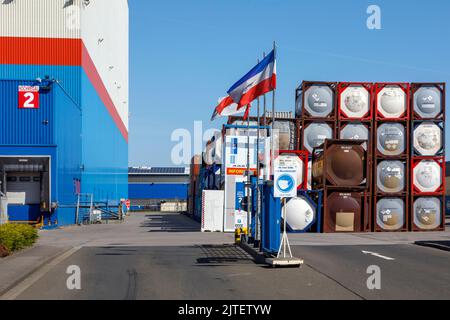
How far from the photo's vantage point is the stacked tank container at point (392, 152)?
31172mm

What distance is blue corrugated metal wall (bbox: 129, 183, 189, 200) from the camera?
107 meters

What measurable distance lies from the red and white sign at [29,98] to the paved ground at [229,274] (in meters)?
15.5

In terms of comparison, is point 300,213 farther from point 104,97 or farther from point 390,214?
point 104,97

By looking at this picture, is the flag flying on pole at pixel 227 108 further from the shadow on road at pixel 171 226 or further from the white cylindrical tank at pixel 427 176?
the white cylindrical tank at pixel 427 176

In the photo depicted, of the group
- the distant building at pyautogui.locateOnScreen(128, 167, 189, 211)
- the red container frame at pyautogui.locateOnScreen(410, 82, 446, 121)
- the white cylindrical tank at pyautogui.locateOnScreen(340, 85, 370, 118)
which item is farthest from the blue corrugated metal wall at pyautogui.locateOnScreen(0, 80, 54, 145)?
the distant building at pyautogui.locateOnScreen(128, 167, 189, 211)

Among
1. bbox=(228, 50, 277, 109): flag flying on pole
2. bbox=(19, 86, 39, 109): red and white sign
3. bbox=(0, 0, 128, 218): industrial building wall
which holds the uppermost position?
bbox=(0, 0, 128, 218): industrial building wall

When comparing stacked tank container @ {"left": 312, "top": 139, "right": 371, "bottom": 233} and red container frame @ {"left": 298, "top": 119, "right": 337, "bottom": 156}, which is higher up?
red container frame @ {"left": 298, "top": 119, "right": 337, "bottom": 156}

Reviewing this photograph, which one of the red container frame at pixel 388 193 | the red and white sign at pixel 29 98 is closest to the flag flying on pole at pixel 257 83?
the red container frame at pixel 388 193

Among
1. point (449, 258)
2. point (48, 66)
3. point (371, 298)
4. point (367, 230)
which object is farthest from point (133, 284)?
point (48, 66)

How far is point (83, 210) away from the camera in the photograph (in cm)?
4525

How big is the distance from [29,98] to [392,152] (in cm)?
1952

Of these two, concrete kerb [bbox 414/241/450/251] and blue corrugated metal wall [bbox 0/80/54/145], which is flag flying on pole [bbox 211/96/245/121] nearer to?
concrete kerb [bbox 414/241/450/251]

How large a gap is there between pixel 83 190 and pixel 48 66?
31.1 ft

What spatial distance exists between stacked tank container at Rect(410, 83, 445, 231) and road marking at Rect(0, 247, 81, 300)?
62.5 ft
